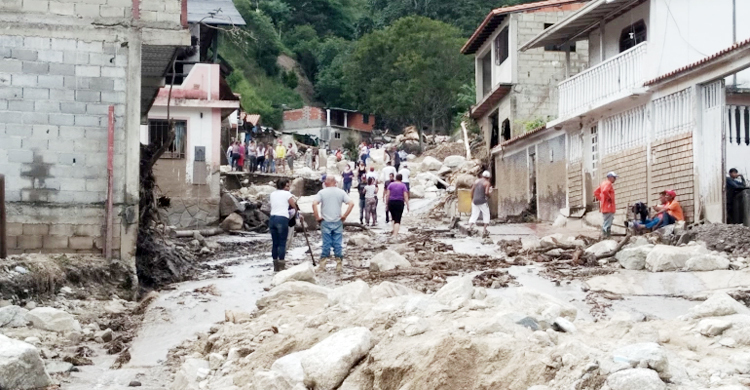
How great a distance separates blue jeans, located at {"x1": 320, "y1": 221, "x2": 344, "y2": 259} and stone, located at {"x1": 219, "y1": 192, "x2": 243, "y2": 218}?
13.6 metres

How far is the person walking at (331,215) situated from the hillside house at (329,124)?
51.2m

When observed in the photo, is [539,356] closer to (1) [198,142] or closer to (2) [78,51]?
(2) [78,51]

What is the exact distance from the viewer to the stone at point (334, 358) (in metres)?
7.70

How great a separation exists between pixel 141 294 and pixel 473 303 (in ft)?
26.1

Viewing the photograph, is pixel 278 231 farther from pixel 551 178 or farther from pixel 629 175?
pixel 551 178

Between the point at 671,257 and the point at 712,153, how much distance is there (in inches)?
163

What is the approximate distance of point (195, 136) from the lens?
30.2 metres

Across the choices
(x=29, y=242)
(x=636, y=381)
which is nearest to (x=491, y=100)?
(x=29, y=242)

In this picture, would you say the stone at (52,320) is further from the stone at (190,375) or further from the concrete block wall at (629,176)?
the concrete block wall at (629,176)

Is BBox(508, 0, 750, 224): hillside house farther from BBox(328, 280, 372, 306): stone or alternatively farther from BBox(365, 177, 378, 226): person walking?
BBox(328, 280, 372, 306): stone

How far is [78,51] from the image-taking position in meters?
15.4

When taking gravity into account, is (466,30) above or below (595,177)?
above

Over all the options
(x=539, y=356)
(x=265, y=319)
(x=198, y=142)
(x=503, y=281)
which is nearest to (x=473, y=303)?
(x=539, y=356)

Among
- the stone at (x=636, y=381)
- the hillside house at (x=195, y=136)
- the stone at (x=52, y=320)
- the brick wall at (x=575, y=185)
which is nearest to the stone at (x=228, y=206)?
the hillside house at (x=195, y=136)
